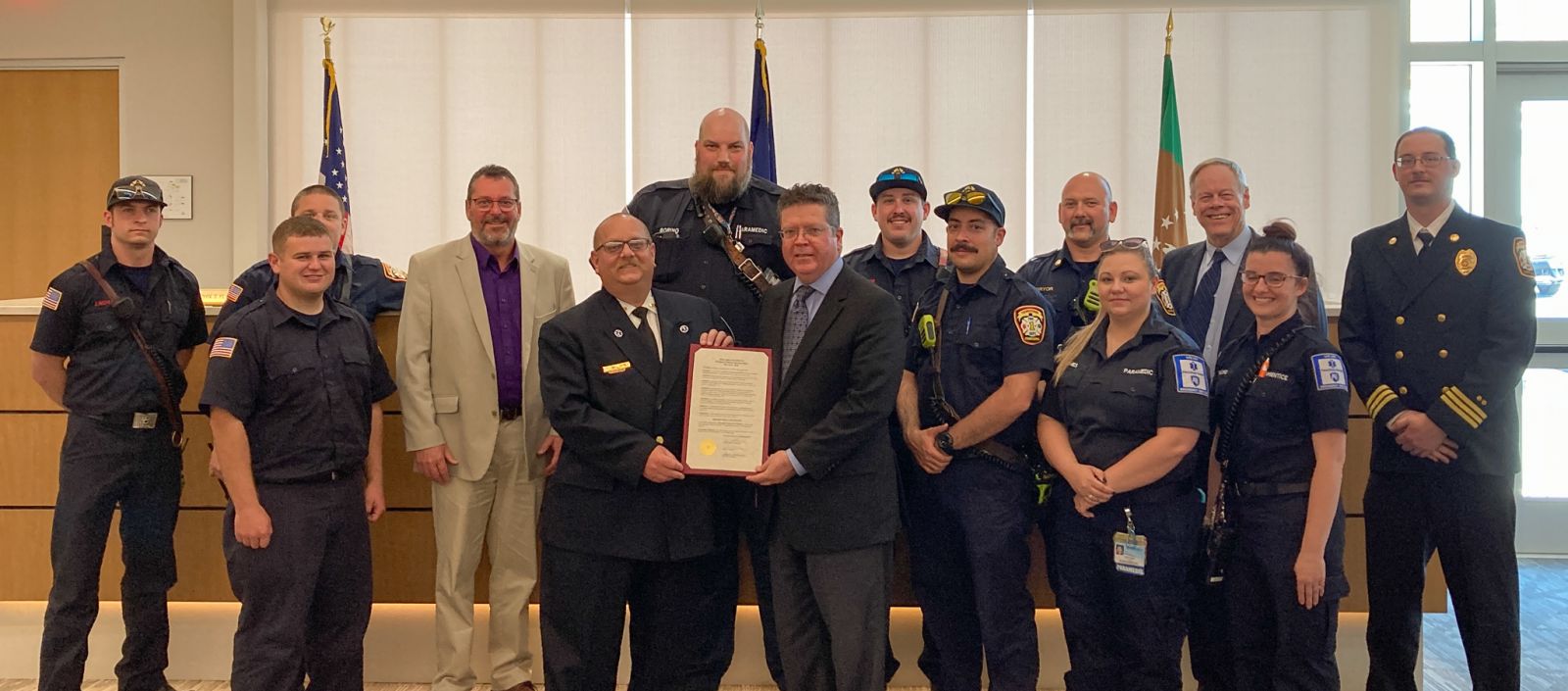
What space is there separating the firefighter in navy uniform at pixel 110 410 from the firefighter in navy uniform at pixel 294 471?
69cm

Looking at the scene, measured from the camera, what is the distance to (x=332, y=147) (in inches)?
235

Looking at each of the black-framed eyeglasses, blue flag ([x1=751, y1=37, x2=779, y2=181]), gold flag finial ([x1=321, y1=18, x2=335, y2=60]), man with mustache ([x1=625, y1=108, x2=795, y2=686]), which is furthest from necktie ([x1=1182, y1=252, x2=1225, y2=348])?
gold flag finial ([x1=321, y1=18, x2=335, y2=60])

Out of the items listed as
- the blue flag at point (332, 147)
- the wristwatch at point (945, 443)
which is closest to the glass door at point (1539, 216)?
the wristwatch at point (945, 443)

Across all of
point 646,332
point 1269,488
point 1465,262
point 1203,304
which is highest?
point 1465,262

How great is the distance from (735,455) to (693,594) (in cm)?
49

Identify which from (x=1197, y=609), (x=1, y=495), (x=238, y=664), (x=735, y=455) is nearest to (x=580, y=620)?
(x=735, y=455)

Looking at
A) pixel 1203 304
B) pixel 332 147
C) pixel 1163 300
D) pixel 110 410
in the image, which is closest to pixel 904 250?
pixel 1163 300

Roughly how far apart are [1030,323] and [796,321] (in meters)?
0.72

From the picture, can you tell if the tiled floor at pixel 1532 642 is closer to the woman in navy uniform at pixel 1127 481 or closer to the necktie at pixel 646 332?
the woman in navy uniform at pixel 1127 481

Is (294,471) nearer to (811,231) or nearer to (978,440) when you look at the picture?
(811,231)

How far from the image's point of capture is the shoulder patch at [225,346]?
3.00m

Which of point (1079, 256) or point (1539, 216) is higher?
point (1539, 216)

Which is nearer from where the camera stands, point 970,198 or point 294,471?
point 294,471

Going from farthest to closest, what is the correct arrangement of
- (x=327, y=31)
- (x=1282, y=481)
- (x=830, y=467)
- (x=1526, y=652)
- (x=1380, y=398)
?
1. (x=327, y=31)
2. (x=1526, y=652)
3. (x=1380, y=398)
4. (x=1282, y=481)
5. (x=830, y=467)
